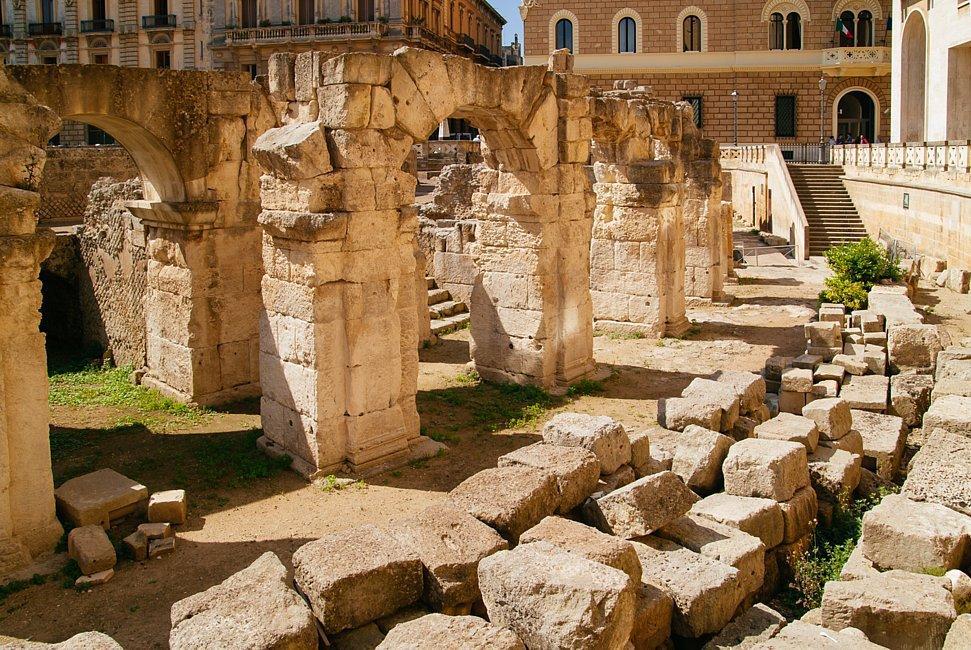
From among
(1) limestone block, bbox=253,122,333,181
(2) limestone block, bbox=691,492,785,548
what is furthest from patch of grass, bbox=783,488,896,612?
(1) limestone block, bbox=253,122,333,181

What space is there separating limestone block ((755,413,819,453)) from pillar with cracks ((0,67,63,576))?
5601 mm

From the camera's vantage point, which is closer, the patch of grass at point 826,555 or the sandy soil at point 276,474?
the sandy soil at point 276,474

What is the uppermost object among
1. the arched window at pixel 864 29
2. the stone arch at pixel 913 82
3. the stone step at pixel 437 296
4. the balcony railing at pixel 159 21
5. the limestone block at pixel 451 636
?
the balcony railing at pixel 159 21

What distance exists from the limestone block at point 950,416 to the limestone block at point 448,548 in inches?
169

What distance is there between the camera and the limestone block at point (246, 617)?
4.20 metres

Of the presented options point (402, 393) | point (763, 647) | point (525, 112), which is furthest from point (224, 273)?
point (763, 647)

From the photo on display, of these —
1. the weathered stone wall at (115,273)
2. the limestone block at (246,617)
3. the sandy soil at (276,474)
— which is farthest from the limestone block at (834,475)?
the weathered stone wall at (115,273)

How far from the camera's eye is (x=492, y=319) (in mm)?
10977

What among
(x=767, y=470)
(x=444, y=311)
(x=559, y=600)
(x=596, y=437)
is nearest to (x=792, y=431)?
(x=767, y=470)

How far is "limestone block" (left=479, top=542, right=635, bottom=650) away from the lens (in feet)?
13.8

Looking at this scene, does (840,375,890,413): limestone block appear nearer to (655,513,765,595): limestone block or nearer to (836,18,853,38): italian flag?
(655,513,765,595): limestone block

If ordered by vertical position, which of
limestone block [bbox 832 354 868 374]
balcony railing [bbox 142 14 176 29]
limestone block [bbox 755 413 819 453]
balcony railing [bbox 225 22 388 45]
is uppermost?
balcony railing [bbox 142 14 176 29]

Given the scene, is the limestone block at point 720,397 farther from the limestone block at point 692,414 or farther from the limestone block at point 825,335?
the limestone block at point 825,335

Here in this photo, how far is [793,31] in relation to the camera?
35.8 meters
